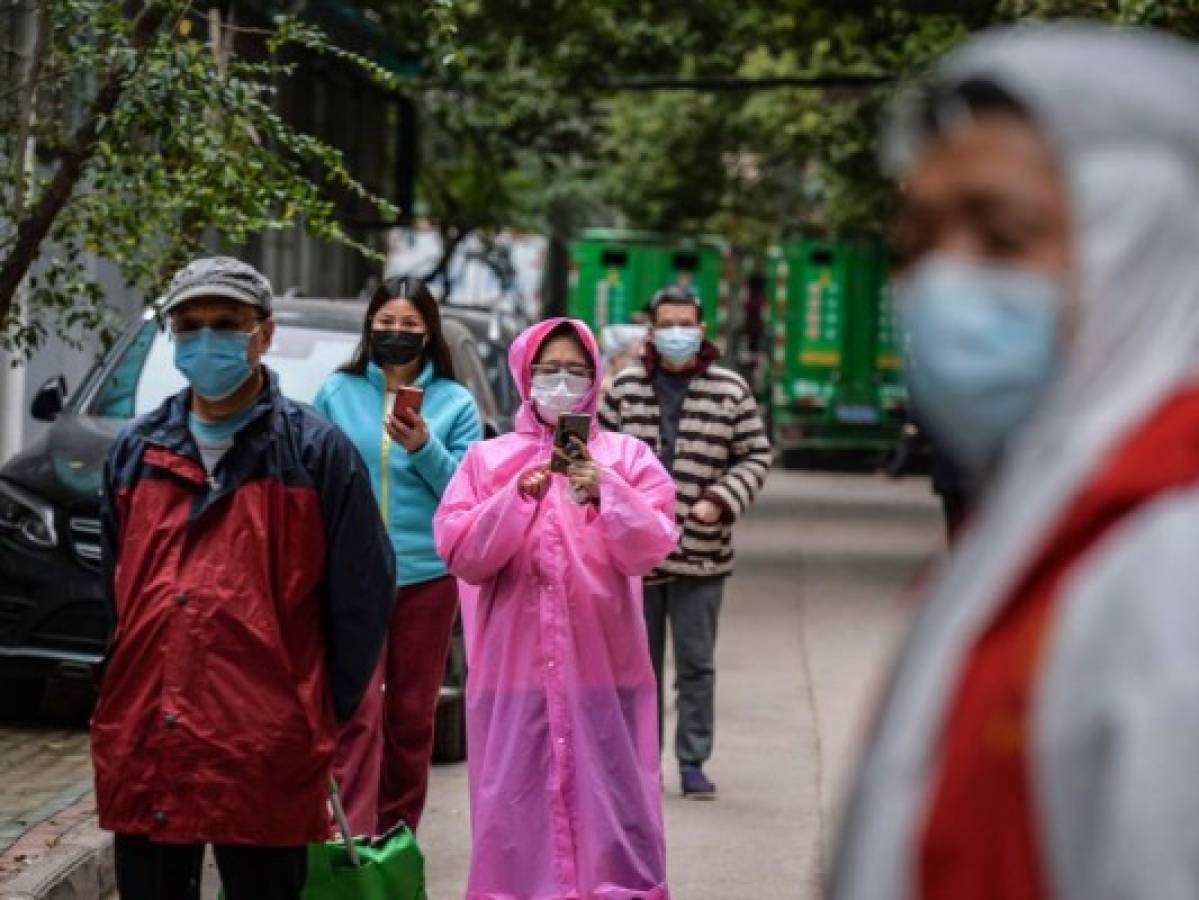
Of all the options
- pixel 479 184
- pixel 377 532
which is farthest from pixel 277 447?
pixel 479 184

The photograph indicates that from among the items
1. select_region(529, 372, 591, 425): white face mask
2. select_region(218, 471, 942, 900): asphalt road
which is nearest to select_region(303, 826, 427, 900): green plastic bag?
select_region(218, 471, 942, 900): asphalt road

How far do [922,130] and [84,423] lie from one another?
9659 millimetres

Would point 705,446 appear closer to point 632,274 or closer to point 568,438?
point 568,438

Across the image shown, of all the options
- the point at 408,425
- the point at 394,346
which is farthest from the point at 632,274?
the point at 408,425

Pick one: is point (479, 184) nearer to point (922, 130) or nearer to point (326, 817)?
point (326, 817)

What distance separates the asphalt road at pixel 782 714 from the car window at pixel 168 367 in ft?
5.69

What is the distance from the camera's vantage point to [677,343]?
9.99 meters

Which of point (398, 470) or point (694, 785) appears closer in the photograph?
point (398, 470)

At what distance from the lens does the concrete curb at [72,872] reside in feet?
24.5

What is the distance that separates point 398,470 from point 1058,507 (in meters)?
6.38

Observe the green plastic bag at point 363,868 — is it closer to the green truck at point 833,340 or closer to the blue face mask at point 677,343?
the blue face mask at point 677,343

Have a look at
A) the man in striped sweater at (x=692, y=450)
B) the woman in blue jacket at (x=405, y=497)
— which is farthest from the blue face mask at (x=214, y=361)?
the man in striped sweater at (x=692, y=450)

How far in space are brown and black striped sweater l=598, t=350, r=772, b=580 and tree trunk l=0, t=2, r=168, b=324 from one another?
7.17 feet

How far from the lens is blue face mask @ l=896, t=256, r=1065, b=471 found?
2.17 metres
